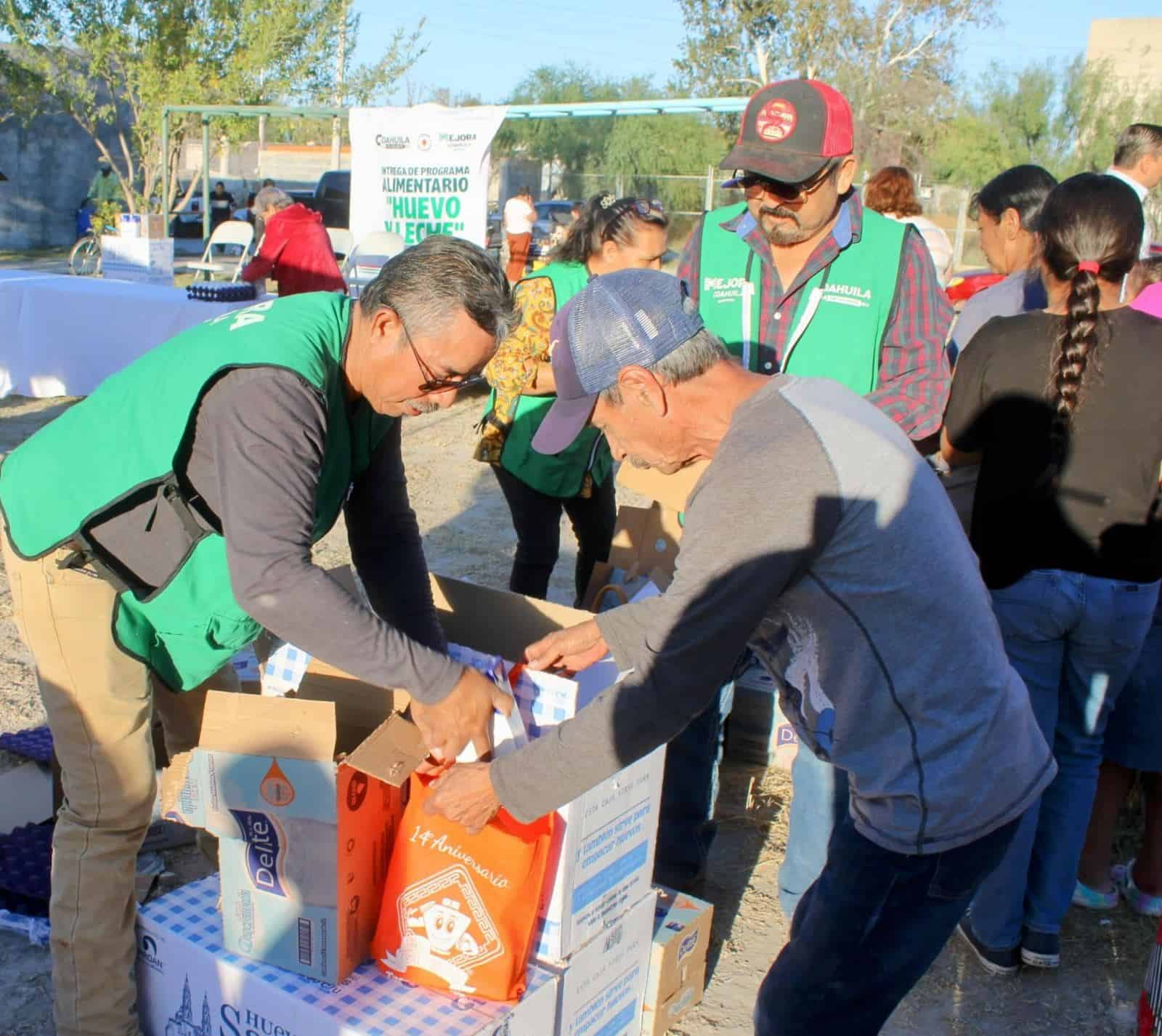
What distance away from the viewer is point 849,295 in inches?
117

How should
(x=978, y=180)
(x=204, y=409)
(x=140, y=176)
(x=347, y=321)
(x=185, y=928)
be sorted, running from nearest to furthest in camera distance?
(x=204, y=409) < (x=347, y=321) < (x=185, y=928) < (x=140, y=176) < (x=978, y=180)

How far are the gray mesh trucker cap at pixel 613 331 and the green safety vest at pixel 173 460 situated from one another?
49cm

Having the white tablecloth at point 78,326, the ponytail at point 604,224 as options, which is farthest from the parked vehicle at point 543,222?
the ponytail at point 604,224

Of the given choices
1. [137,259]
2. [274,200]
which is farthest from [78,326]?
[137,259]

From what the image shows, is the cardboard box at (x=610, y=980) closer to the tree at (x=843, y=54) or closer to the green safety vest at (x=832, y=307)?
the green safety vest at (x=832, y=307)

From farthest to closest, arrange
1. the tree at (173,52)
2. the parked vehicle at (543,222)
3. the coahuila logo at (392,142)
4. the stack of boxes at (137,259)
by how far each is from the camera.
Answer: the tree at (173,52) → the parked vehicle at (543,222) → the stack of boxes at (137,259) → the coahuila logo at (392,142)

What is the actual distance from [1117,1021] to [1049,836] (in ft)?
1.58

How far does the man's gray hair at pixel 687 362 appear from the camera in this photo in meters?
1.74

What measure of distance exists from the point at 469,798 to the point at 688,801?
4.08 feet

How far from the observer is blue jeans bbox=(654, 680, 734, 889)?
305 centimetres

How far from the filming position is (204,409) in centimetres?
201

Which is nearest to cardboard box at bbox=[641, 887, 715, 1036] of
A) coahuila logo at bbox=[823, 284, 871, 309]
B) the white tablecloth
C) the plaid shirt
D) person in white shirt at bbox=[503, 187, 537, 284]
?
the plaid shirt

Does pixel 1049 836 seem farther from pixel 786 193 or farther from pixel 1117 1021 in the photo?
pixel 786 193

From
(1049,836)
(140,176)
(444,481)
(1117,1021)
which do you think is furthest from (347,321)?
(140,176)
